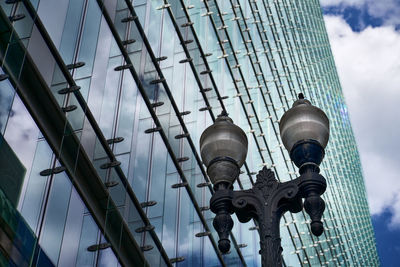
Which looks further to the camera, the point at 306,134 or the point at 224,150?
the point at 224,150

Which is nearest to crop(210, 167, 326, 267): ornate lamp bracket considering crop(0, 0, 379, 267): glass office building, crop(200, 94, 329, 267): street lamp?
crop(200, 94, 329, 267): street lamp

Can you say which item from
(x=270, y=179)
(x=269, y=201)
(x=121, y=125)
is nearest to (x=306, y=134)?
(x=270, y=179)

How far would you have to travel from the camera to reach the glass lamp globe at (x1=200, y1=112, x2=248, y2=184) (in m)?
11.3

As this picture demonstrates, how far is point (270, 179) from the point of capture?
1112cm

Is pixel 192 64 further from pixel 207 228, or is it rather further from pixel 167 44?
pixel 207 228

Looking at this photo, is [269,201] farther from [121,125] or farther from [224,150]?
[121,125]

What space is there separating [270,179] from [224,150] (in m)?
0.78

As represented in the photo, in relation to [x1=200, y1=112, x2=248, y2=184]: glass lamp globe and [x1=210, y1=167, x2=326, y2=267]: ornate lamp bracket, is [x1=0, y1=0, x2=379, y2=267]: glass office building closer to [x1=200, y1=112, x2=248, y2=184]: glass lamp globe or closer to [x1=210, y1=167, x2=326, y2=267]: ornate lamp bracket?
[x1=200, y1=112, x2=248, y2=184]: glass lamp globe

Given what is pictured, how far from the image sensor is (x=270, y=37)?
1935 inches

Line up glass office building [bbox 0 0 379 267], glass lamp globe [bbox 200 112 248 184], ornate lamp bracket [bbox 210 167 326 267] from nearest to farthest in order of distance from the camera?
ornate lamp bracket [bbox 210 167 326 267], glass lamp globe [bbox 200 112 248 184], glass office building [bbox 0 0 379 267]

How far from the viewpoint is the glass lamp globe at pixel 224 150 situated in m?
11.3

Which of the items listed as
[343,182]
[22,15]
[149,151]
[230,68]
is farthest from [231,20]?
[343,182]

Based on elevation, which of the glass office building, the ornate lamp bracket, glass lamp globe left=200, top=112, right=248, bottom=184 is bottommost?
the ornate lamp bracket

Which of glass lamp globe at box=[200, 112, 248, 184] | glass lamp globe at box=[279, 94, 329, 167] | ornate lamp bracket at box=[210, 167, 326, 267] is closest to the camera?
ornate lamp bracket at box=[210, 167, 326, 267]
